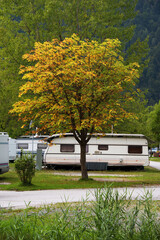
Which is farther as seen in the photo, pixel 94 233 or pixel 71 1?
pixel 71 1

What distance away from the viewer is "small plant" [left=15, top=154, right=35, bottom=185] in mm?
17781

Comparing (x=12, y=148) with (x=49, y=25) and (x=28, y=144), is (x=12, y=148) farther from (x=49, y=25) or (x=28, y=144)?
(x=49, y=25)

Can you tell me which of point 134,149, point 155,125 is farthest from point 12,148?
point 155,125

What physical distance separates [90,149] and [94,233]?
27.1m

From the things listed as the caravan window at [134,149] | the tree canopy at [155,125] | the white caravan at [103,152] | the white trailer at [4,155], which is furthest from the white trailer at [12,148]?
the tree canopy at [155,125]

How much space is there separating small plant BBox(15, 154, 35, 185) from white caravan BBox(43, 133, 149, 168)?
1425 cm

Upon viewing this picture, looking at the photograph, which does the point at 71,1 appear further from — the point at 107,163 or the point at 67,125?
the point at 67,125

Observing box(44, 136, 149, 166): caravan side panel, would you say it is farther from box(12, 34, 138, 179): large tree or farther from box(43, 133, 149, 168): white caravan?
box(12, 34, 138, 179): large tree

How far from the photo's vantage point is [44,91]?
65.8 feet

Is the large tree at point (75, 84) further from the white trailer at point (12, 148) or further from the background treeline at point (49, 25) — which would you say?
the white trailer at point (12, 148)

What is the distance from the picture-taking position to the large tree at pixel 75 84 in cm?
1955

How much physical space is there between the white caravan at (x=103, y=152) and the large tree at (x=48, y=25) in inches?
223

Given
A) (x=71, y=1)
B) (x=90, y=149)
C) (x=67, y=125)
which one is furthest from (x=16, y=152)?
(x=67, y=125)

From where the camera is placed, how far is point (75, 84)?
801 inches
